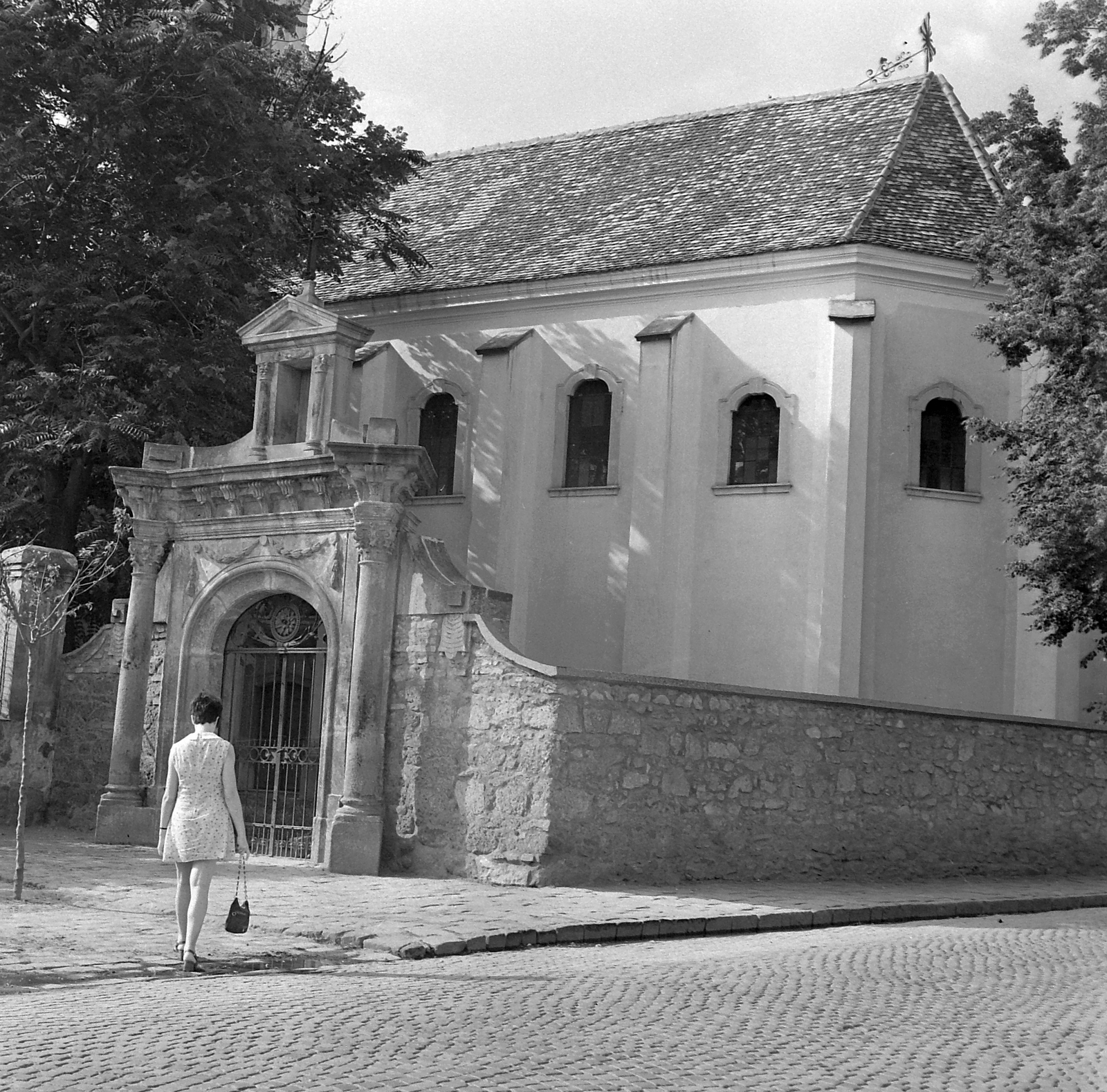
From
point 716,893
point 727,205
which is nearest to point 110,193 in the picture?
point 727,205

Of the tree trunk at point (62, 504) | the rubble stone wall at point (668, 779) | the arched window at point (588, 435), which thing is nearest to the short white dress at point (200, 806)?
the rubble stone wall at point (668, 779)

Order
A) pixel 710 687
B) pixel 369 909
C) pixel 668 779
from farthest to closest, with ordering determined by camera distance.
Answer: pixel 710 687 < pixel 668 779 < pixel 369 909

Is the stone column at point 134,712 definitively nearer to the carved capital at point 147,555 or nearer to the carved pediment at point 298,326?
the carved capital at point 147,555

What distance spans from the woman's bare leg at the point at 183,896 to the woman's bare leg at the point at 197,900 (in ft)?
0.07

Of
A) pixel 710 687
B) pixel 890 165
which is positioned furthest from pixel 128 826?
pixel 890 165

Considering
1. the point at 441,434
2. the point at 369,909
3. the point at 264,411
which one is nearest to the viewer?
the point at 369,909

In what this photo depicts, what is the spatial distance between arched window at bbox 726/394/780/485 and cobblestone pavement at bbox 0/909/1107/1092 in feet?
45.5

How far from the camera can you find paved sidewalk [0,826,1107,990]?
1019 centimetres

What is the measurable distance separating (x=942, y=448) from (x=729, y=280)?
429cm

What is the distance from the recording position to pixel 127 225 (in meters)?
21.7

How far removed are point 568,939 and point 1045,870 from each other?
893 cm

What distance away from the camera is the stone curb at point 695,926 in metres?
10.8

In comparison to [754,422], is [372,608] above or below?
below

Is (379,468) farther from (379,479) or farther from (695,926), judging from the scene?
(695,926)
